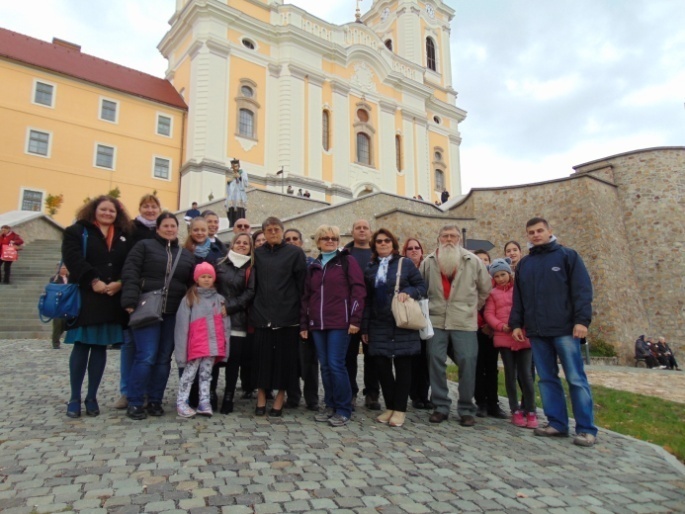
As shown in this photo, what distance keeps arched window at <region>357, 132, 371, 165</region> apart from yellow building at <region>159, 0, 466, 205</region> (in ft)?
0.25

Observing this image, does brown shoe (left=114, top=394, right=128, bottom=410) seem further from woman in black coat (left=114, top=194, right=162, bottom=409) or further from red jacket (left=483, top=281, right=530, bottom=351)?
red jacket (left=483, top=281, right=530, bottom=351)

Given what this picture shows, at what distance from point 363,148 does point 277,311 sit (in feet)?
106

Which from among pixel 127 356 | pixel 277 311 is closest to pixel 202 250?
pixel 277 311

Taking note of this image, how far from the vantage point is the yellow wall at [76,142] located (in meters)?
24.4

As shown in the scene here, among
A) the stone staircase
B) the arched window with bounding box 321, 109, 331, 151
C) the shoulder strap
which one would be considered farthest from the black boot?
the arched window with bounding box 321, 109, 331, 151

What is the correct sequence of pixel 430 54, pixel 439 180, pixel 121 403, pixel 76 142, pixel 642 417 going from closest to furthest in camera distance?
pixel 121 403
pixel 642 417
pixel 76 142
pixel 439 180
pixel 430 54

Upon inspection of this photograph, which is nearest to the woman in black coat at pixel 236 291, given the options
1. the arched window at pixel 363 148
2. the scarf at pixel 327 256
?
the scarf at pixel 327 256

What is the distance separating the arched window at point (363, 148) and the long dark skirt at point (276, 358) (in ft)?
103

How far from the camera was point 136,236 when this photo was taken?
5059 millimetres

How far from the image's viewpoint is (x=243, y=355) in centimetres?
535

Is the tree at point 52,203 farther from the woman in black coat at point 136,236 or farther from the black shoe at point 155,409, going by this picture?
the black shoe at point 155,409

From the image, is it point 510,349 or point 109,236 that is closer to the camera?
point 109,236

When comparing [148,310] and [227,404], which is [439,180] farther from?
Result: [148,310]

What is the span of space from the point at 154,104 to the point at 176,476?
97.9 feet
